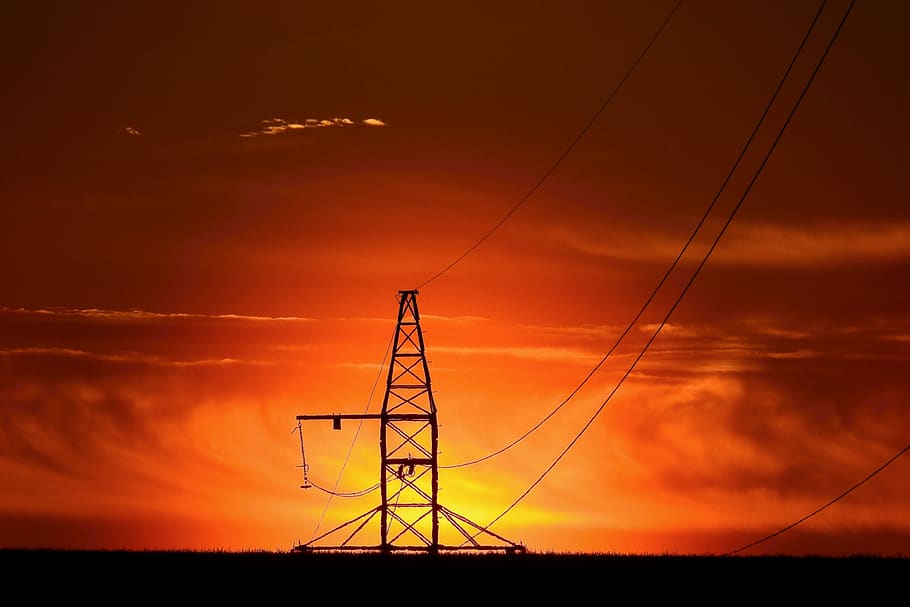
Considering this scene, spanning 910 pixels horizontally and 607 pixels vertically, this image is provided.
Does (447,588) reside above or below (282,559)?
below

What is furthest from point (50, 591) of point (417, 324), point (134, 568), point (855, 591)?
point (417, 324)

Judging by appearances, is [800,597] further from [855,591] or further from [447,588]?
[447,588]

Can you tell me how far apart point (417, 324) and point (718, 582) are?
32.6 metres

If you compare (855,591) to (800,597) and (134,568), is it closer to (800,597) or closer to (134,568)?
(800,597)

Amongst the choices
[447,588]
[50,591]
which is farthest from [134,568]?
[447,588]

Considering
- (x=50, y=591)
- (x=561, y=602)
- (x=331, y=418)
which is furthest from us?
(x=331, y=418)

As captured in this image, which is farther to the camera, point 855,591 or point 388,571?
point 388,571

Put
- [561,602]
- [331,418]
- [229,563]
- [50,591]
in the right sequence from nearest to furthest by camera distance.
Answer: [561,602], [50,591], [229,563], [331,418]

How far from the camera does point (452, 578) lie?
50031 mm

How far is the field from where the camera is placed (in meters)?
44.0

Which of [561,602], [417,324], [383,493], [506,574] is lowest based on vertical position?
[561,602]

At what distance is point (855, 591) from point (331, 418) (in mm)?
42082

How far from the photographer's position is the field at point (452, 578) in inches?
1731

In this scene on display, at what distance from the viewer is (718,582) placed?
47625 mm
